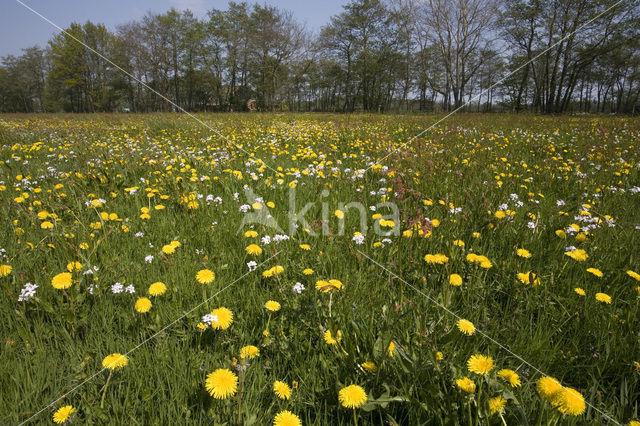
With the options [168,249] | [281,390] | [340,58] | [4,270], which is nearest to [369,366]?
[281,390]

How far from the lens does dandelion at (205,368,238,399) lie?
1076 mm

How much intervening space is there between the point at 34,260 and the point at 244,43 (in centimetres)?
4264

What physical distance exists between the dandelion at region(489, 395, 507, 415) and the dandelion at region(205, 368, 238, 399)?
0.90 m

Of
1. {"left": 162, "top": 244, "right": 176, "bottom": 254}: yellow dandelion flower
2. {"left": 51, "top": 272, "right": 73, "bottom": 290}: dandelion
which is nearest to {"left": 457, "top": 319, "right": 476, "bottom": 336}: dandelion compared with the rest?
{"left": 162, "top": 244, "right": 176, "bottom": 254}: yellow dandelion flower

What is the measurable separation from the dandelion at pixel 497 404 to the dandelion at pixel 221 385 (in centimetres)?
90

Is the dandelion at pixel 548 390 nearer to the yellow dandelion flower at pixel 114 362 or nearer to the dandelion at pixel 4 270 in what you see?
the yellow dandelion flower at pixel 114 362

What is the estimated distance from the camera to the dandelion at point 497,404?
3.32 ft

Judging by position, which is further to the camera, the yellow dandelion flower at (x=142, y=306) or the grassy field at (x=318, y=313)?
the yellow dandelion flower at (x=142, y=306)

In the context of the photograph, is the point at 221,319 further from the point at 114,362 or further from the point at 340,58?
the point at 340,58

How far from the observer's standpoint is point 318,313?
1521 mm

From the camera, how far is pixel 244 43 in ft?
125

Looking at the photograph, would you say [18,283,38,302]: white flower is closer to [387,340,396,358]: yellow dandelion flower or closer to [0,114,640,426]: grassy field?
[0,114,640,426]: grassy field

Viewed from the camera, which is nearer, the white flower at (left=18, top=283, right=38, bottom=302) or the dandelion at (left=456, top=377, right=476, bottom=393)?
the dandelion at (left=456, top=377, right=476, bottom=393)

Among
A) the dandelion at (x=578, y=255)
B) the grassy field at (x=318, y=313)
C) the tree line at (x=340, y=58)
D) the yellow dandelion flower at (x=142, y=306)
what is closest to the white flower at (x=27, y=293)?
the grassy field at (x=318, y=313)
